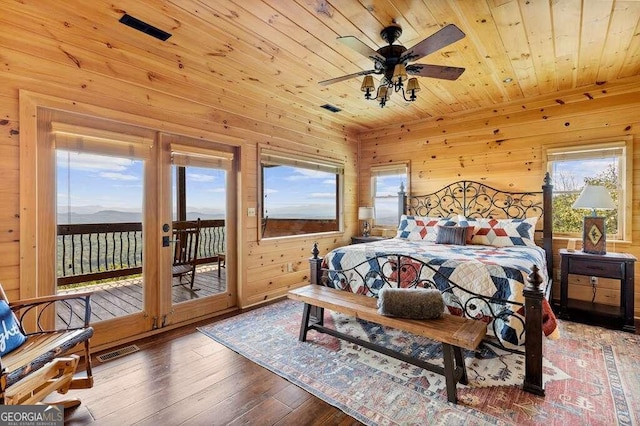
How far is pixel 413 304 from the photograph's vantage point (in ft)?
7.06

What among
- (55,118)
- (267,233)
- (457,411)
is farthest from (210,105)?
(457,411)

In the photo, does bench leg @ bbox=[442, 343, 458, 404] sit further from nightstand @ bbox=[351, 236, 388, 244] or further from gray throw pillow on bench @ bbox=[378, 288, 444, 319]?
nightstand @ bbox=[351, 236, 388, 244]

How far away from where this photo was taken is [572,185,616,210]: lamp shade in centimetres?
317

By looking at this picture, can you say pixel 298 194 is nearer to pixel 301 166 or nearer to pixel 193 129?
pixel 301 166

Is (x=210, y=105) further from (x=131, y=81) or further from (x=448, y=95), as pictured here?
(x=448, y=95)

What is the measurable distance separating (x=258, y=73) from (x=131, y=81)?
121cm

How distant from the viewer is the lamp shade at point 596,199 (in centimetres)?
317

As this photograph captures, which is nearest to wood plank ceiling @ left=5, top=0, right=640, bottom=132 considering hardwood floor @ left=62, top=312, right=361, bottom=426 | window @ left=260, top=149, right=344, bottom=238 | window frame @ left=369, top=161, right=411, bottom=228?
window @ left=260, top=149, right=344, bottom=238

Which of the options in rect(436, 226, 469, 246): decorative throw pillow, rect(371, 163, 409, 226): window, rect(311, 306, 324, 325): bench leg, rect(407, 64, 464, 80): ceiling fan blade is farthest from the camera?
rect(371, 163, 409, 226): window

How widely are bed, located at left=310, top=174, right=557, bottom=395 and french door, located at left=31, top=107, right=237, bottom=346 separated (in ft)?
4.74

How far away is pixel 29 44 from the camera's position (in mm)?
2303

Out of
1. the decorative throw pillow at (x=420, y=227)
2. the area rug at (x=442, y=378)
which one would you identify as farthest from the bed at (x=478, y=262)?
the area rug at (x=442, y=378)

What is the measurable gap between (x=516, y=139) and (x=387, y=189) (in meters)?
2.06

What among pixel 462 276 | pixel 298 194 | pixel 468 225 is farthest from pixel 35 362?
pixel 468 225
